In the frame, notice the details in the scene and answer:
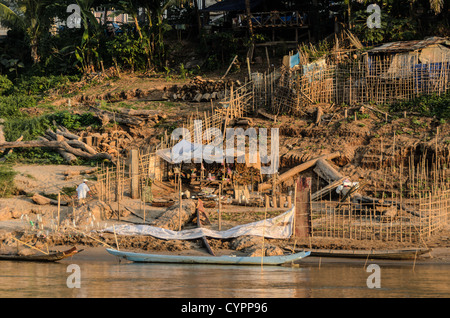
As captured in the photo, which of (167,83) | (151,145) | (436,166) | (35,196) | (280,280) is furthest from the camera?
(167,83)

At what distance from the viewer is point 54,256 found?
1421 cm

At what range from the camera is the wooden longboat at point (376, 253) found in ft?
46.6

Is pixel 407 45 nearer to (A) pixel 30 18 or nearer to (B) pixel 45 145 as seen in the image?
(B) pixel 45 145

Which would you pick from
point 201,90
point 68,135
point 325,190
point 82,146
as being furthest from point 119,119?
point 325,190

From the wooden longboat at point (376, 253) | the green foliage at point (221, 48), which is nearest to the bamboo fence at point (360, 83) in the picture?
the green foliage at point (221, 48)

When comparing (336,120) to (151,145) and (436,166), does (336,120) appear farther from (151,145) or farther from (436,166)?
(151,145)

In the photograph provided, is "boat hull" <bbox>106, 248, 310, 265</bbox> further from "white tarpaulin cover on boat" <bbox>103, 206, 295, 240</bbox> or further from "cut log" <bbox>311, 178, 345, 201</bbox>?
"cut log" <bbox>311, 178, 345, 201</bbox>

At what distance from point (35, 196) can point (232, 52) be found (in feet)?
→ 45.1

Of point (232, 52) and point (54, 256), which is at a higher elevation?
point (232, 52)

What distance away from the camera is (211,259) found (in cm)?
1395

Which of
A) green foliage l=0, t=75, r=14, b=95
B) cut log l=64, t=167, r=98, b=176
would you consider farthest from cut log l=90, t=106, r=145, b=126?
green foliage l=0, t=75, r=14, b=95

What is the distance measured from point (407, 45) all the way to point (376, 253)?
1177cm

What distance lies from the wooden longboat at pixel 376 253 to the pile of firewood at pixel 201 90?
11906mm

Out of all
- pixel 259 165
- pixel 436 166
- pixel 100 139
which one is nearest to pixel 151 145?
pixel 100 139
